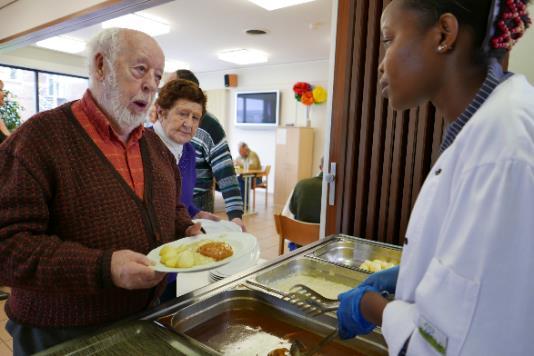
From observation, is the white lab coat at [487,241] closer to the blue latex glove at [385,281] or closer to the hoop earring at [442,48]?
the hoop earring at [442,48]

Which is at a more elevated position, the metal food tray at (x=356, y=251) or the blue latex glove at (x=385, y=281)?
the blue latex glove at (x=385, y=281)

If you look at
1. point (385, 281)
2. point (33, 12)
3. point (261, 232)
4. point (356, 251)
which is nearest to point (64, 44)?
point (33, 12)

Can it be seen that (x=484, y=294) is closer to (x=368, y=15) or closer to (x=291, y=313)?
(x=291, y=313)

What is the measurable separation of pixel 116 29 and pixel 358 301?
3.06 feet

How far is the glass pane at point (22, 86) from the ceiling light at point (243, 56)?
378cm

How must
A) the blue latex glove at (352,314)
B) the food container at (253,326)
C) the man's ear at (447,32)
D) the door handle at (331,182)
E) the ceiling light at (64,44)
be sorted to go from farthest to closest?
the ceiling light at (64,44) < the door handle at (331,182) < the food container at (253,326) < the blue latex glove at (352,314) < the man's ear at (447,32)

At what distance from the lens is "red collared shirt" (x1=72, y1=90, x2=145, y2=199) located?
1.00 meters

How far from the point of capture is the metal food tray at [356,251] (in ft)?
5.22

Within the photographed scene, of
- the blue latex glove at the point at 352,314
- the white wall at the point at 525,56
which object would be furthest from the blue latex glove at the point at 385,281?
the white wall at the point at 525,56

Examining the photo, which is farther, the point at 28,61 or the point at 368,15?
the point at 28,61

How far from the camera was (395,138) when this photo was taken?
175 centimetres

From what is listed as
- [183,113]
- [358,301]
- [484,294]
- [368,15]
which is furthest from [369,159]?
[484,294]

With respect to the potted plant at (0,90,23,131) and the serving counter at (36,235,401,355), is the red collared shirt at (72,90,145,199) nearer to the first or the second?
the serving counter at (36,235,401,355)

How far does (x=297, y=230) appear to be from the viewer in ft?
7.68
